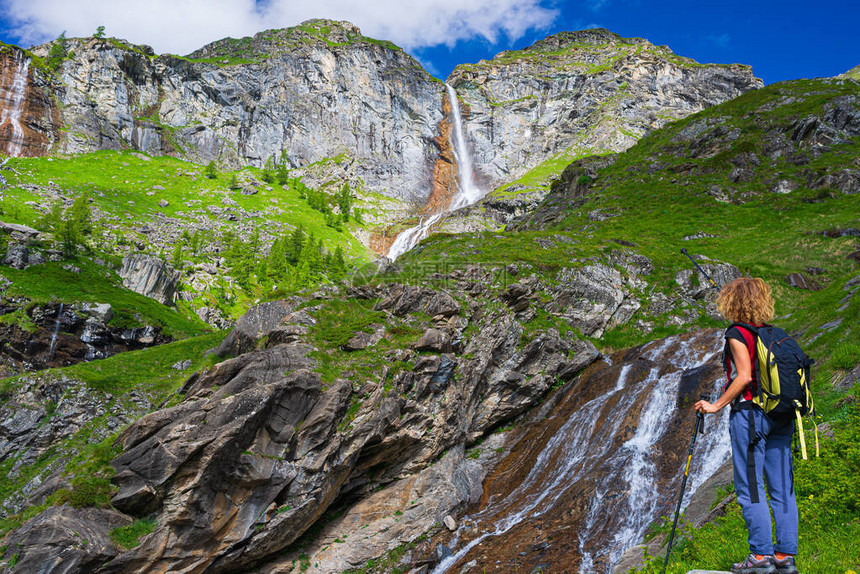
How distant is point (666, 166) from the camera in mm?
65000

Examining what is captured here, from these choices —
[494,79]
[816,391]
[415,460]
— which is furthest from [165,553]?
[494,79]

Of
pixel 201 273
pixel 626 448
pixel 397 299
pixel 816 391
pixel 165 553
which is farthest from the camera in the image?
pixel 201 273

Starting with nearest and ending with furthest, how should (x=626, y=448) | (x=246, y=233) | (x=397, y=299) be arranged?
(x=626, y=448) < (x=397, y=299) < (x=246, y=233)

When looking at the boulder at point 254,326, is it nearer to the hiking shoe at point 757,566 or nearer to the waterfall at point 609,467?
the waterfall at point 609,467

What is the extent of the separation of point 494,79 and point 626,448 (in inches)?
7032

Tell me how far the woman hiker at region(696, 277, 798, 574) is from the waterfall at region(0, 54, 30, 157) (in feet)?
446

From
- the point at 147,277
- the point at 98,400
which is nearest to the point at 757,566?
the point at 98,400

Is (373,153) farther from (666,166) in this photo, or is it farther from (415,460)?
(415,460)

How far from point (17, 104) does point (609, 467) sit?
14612 centimetres

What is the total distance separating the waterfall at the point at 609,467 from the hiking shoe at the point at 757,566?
36.9ft

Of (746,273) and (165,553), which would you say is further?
(746,273)

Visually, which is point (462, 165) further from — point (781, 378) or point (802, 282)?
point (781, 378)

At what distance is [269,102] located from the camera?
142000 mm

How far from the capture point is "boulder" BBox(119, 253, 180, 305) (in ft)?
Result: 190
